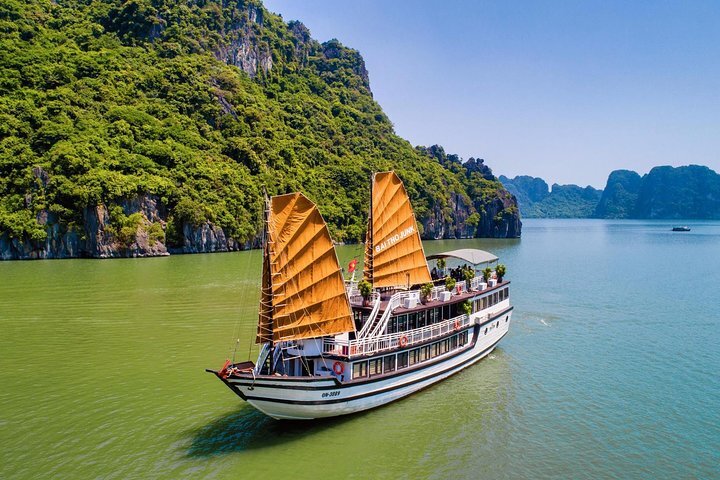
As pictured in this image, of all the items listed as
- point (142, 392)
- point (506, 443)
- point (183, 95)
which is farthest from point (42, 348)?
point (183, 95)

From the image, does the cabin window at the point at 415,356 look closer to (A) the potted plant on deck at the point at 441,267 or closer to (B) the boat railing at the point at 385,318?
(B) the boat railing at the point at 385,318

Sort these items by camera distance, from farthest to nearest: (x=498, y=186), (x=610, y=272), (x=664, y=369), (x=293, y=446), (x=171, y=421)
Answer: (x=498, y=186), (x=610, y=272), (x=664, y=369), (x=171, y=421), (x=293, y=446)

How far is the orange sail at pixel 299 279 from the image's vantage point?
15125mm

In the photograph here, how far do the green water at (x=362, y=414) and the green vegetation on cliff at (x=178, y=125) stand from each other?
3710 cm

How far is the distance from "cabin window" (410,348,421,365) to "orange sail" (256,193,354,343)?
305cm

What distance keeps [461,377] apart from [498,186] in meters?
131

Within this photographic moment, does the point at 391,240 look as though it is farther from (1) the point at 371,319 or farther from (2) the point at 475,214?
(2) the point at 475,214

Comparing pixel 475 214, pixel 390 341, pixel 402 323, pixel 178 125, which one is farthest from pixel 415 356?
pixel 475 214

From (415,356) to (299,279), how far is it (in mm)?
5685

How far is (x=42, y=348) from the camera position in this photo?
23172 mm

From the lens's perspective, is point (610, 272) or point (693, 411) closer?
point (693, 411)

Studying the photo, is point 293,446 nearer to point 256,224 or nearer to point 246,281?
point 246,281

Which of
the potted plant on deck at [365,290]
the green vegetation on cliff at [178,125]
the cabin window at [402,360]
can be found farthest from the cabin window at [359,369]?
the green vegetation on cliff at [178,125]

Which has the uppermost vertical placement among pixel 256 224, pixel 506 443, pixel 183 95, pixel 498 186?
pixel 183 95
